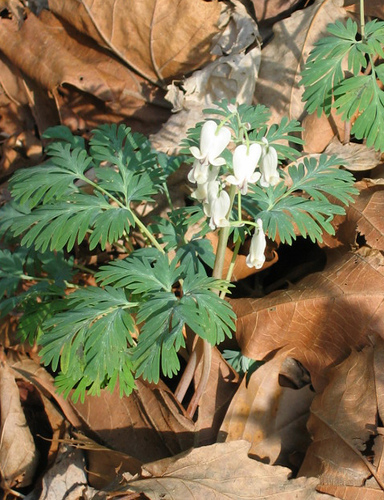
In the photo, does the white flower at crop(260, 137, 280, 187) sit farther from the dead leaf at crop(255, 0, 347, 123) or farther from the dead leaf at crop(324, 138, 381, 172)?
the dead leaf at crop(255, 0, 347, 123)

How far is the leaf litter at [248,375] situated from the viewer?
2500 millimetres

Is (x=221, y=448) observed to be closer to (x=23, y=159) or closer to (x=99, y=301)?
(x=99, y=301)

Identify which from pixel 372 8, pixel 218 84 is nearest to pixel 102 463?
pixel 218 84

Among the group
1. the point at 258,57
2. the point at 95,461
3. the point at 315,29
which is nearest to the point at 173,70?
the point at 258,57

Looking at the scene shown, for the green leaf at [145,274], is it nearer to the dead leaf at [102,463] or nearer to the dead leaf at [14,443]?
the dead leaf at [102,463]

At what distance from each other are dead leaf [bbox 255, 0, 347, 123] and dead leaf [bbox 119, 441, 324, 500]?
7.78 feet

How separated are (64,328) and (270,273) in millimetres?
1655

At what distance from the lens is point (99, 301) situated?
2.42m

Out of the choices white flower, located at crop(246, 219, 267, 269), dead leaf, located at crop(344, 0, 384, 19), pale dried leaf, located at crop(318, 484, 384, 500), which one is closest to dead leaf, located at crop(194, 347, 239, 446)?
pale dried leaf, located at crop(318, 484, 384, 500)

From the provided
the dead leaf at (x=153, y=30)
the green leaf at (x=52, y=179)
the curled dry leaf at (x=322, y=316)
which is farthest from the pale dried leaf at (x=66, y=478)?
the dead leaf at (x=153, y=30)

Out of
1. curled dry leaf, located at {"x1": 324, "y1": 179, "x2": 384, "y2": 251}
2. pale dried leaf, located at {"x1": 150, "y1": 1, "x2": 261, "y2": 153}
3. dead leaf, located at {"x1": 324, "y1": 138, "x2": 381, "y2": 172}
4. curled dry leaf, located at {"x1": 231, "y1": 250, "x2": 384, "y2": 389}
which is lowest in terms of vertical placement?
curled dry leaf, located at {"x1": 231, "y1": 250, "x2": 384, "y2": 389}

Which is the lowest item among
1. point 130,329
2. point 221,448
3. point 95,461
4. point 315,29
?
point 95,461

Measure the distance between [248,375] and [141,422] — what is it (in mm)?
628

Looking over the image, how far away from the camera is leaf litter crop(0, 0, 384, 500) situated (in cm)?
250
